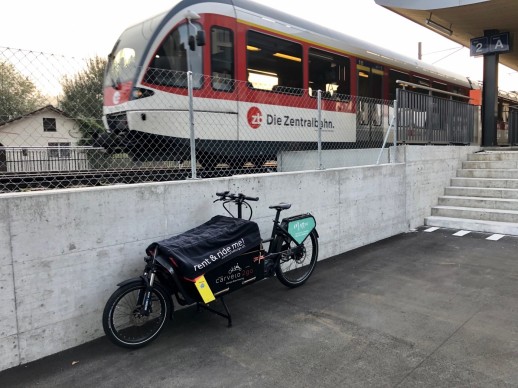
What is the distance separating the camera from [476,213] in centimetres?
772

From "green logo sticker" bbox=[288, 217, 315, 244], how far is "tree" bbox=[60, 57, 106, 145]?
240 cm

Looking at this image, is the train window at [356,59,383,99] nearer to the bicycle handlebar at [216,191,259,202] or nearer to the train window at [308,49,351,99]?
the train window at [308,49,351,99]

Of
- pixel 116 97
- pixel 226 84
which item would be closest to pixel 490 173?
pixel 226 84

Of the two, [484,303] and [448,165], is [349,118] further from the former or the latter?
Result: [484,303]

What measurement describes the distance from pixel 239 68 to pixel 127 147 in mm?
2548

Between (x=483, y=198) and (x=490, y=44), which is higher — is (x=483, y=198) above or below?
below

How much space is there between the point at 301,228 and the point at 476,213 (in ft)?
15.4

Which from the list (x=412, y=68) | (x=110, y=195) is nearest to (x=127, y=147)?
(x=110, y=195)

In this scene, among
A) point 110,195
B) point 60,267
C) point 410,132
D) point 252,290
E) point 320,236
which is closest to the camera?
point 60,267

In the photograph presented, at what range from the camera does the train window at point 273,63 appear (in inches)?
288

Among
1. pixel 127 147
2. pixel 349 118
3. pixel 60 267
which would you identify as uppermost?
pixel 349 118

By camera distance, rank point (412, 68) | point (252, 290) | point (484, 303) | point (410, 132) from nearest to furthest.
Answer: point (484, 303) < point (252, 290) < point (410, 132) < point (412, 68)

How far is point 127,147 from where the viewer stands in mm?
5766

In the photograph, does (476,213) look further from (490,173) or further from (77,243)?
(77,243)
